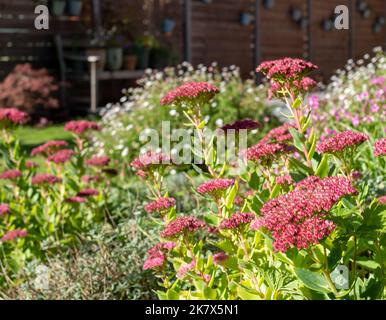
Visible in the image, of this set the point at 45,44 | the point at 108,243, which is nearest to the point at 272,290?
the point at 108,243

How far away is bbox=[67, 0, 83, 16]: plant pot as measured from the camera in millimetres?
11712

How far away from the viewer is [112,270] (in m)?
3.29

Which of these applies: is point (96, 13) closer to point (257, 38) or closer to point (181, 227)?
point (257, 38)

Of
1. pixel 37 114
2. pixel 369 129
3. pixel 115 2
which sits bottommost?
pixel 37 114

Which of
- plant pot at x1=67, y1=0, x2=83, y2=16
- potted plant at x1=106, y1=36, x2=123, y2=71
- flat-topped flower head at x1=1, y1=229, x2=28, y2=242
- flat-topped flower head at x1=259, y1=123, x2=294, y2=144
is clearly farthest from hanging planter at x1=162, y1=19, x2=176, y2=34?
flat-topped flower head at x1=259, y1=123, x2=294, y2=144

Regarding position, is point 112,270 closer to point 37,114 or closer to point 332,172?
point 332,172

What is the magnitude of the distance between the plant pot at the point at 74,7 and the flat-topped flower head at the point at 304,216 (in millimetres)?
10498

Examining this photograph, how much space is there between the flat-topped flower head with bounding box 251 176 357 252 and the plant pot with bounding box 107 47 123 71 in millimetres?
10181

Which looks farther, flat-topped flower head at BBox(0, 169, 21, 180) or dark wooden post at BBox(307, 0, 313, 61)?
dark wooden post at BBox(307, 0, 313, 61)

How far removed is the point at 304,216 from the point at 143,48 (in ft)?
35.8

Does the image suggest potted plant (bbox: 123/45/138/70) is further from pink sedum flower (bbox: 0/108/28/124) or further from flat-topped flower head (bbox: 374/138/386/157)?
flat-topped flower head (bbox: 374/138/386/157)

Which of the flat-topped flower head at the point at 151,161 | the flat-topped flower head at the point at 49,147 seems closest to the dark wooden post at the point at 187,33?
the flat-topped flower head at the point at 49,147

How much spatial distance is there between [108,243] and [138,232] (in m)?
0.18

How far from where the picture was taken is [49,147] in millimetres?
4188
